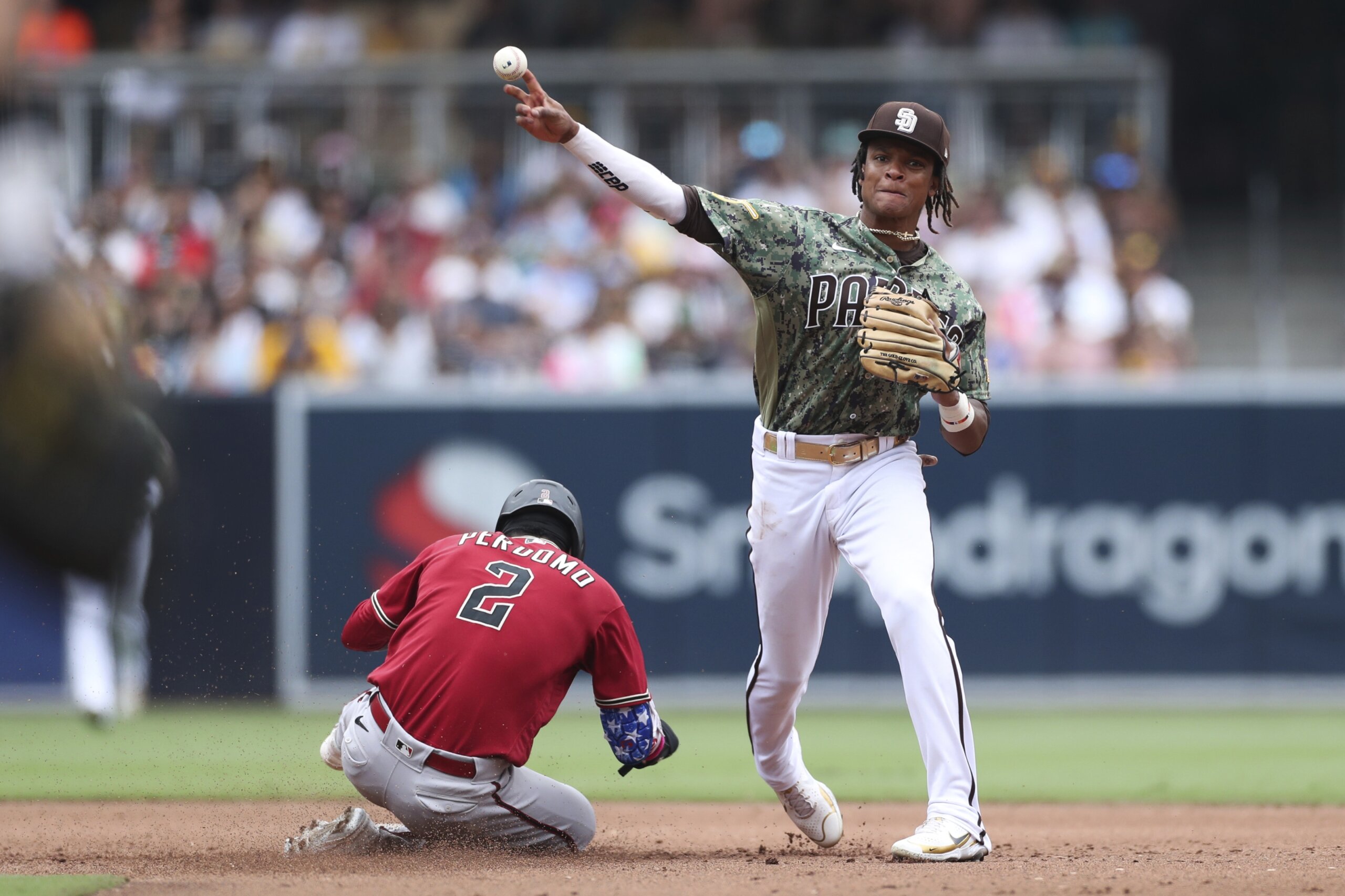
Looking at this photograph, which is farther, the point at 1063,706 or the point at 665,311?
the point at 665,311

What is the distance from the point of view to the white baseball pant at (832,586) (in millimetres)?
4922

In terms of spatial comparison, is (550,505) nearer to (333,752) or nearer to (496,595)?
(496,595)

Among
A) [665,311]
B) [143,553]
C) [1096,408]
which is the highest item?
[665,311]

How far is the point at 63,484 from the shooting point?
9.65 meters

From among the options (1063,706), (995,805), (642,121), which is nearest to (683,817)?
(995,805)

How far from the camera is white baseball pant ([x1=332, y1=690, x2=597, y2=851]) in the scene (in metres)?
4.98

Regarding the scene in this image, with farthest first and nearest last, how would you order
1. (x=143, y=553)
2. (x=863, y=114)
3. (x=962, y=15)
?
1. (x=962, y=15)
2. (x=863, y=114)
3. (x=143, y=553)

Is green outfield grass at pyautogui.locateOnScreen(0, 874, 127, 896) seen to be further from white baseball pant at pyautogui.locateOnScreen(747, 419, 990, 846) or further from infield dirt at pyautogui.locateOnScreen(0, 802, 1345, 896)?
white baseball pant at pyautogui.locateOnScreen(747, 419, 990, 846)

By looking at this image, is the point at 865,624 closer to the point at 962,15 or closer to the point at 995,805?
the point at 995,805

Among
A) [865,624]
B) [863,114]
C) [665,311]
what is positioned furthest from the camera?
[863,114]

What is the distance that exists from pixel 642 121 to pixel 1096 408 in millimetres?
4768

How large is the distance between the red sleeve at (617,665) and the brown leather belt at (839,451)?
2.37 feet

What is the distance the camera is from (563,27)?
14938mm

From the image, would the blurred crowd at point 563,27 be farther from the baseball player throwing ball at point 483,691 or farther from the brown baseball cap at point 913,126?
the baseball player throwing ball at point 483,691
